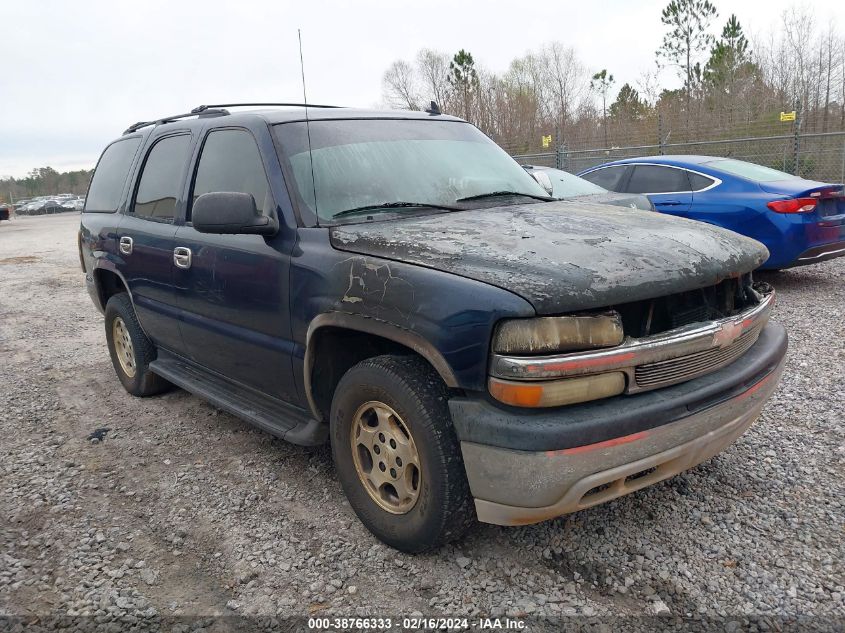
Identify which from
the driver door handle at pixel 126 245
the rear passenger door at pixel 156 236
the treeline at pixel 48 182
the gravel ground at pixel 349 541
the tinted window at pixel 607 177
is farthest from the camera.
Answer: the treeline at pixel 48 182

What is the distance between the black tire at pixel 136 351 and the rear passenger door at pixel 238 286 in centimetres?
89

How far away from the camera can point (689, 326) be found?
250 cm

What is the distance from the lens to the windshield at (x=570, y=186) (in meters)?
7.52

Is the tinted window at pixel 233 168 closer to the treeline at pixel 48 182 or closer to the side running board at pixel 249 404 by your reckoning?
the side running board at pixel 249 404

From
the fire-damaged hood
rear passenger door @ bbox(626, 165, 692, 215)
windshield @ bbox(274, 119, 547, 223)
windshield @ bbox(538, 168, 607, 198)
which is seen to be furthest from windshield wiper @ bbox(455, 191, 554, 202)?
rear passenger door @ bbox(626, 165, 692, 215)

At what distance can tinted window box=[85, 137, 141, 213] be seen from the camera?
15.8ft

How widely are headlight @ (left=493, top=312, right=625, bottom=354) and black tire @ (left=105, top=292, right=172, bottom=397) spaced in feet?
11.0

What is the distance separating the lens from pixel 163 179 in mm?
4270

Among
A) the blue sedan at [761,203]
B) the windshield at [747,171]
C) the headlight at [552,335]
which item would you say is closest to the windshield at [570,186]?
the blue sedan at [761,203]

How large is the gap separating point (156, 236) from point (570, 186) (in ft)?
16.8

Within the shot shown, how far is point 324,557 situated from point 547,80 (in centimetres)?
4569

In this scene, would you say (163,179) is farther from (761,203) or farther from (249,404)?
(761,203)

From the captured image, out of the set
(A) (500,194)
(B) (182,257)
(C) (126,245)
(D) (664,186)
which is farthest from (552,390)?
(D) (664,186)

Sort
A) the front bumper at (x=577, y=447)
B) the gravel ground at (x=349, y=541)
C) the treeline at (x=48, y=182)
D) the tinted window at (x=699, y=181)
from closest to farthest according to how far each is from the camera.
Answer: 1. the front bumper at (x=577, y=447)
2. the gravel ground at (x=349, y=541)
3. the tinted window at (x=699, y=181)
4. the treeline at (x=48, y=182)
